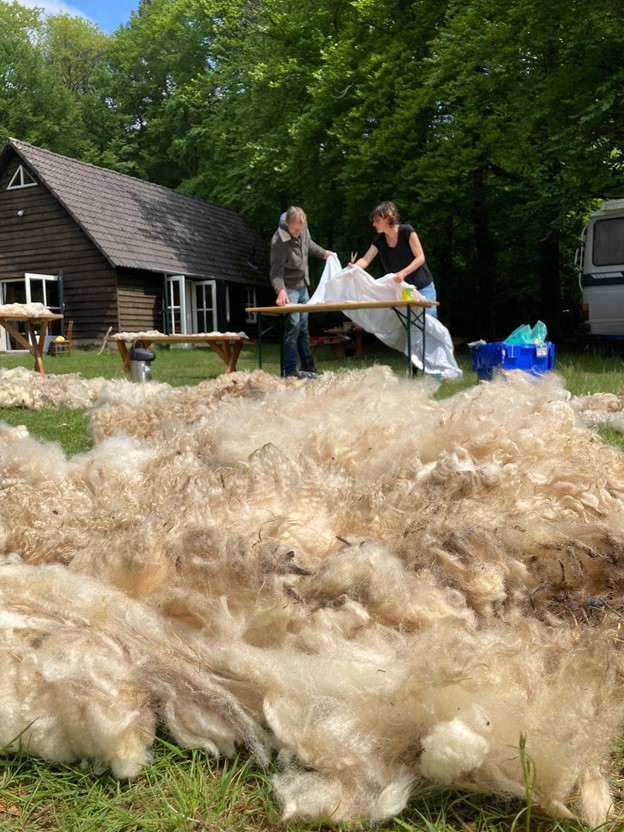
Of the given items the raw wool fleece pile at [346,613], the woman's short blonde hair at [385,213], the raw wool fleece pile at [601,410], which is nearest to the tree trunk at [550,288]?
the woman's short blonde hair at [385,213]

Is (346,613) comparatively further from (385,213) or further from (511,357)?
(385,213)

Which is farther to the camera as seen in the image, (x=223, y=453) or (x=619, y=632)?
(x=223, y=453)

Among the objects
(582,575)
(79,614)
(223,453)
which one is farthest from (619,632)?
(223,453)

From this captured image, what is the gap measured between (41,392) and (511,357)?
4323 millimetres

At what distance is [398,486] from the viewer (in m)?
2.14

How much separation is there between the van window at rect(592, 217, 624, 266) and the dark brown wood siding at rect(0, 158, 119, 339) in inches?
516

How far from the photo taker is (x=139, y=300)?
20.9 meters

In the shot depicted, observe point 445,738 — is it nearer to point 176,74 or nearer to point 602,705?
point 602,705

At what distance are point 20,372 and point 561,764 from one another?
6.25 meters

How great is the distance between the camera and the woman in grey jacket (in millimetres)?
7625

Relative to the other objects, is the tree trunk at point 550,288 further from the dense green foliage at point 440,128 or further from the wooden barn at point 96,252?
the wooden barn at point 96,252

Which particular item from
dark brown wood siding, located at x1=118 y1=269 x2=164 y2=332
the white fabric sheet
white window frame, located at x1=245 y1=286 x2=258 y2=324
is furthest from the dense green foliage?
the white fabric sheet

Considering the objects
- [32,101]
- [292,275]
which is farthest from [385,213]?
[32,101]

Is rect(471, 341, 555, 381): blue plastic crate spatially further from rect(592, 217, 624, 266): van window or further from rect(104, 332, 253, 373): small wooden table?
rect(592, 217, 624, 266): van window
